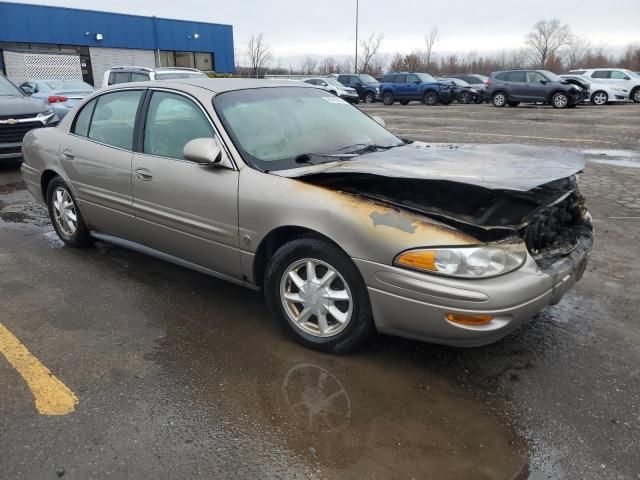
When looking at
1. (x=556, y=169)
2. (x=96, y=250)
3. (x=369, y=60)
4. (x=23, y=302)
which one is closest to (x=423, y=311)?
(x=556, y=169)

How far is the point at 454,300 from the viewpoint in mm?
2672

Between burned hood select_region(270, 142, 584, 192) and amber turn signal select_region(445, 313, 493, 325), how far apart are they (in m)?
0.65

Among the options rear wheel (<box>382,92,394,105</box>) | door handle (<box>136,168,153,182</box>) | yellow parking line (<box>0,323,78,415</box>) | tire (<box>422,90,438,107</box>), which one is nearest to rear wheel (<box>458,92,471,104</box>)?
tire (<box>422,90,438,107</box>)

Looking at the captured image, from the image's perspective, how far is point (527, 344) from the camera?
3.40 metres

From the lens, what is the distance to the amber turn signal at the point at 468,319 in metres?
2.69

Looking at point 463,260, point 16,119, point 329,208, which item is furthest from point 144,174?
point 16,119

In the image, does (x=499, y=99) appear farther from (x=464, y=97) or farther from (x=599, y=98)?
(x=599, y=98)

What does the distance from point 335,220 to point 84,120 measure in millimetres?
2984

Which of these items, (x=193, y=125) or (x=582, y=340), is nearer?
(x=582, y=340)

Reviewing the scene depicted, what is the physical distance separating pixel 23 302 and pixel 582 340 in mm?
3908

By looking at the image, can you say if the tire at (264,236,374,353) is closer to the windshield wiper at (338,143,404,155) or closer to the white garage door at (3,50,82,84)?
the windshield wiper at (338,143,404,155)

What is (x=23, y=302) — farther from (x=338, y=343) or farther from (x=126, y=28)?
(x=126, y=28)

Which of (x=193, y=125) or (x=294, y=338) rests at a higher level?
(x=193, y=125)

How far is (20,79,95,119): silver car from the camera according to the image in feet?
40.0
